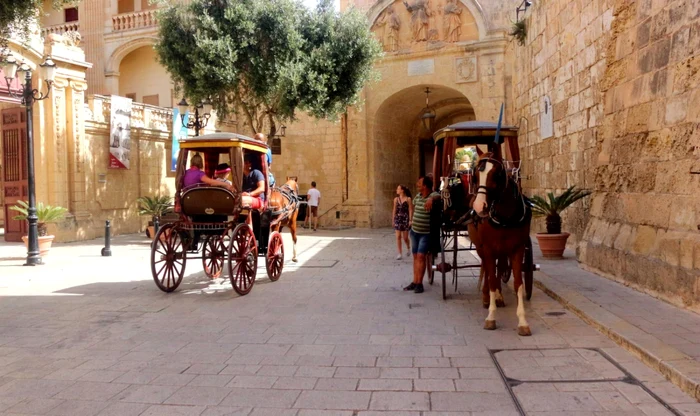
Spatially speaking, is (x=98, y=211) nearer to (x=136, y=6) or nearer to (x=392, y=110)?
(x=392, y=110)

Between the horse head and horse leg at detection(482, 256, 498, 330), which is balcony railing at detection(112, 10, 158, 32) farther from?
horse leg at detection(482, 256, 498, 330)

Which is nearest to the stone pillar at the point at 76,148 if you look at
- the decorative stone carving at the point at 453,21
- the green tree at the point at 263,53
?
the green tree at the point at 263,53

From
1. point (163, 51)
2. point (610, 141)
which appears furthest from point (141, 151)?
point (610, 141)

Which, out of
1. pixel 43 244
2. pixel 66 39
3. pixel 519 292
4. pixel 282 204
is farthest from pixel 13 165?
pixel 519 292

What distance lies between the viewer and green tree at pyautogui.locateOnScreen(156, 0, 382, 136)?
17.0 m

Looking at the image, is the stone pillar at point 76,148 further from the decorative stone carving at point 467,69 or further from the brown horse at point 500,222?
the brown horse at point 500,222

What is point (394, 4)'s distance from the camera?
21672mm

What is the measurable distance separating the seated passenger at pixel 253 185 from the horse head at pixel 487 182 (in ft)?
12.2

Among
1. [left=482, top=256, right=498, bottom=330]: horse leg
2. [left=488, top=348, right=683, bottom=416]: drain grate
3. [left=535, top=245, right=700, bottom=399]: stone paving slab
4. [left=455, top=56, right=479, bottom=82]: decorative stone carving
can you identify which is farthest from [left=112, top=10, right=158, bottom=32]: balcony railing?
[left=488, top=348, right=683, bottom=416]: drain grate

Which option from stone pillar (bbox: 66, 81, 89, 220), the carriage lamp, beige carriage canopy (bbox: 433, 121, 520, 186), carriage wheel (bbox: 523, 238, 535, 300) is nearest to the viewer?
carriage wheel (bbox: 523, 238, 535, 300)

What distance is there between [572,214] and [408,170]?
15.4 meters

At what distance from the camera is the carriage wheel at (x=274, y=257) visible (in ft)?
30.2

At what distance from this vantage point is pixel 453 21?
2088 cm

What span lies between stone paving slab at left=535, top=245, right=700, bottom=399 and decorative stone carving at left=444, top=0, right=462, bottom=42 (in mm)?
14340
